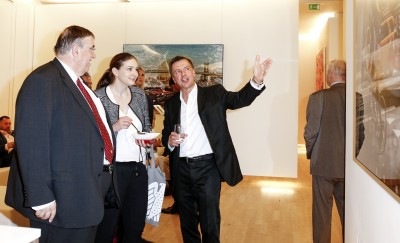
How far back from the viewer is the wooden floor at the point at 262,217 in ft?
12.2

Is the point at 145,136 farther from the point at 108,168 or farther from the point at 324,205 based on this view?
the point at 324,205

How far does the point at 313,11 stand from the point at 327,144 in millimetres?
6328

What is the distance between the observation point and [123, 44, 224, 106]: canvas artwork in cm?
721

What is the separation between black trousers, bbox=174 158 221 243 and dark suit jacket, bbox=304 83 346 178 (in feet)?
3.23

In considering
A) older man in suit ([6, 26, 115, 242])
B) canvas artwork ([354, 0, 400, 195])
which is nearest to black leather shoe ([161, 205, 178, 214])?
older man in suit ([6, 26, 115, 242])

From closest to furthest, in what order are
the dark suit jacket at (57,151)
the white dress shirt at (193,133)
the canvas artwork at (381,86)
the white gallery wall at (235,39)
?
the canvas artwork at (381,86), the dark suit jacket at (57,151), the white dress shirt at (193,133), the white gallery wall at (235,39)

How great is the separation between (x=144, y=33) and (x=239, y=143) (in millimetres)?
2952

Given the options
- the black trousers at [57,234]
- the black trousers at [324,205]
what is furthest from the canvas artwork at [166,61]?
the black trousers at [57,234]

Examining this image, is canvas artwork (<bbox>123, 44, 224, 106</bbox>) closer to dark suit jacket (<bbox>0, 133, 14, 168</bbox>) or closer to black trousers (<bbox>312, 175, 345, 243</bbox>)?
dark suit jacket (<bbox>0, 133, 14, 168</bbox>)

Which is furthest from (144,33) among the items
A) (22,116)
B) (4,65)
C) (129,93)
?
(22,116)

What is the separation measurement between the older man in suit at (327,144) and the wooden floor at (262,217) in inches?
23.6

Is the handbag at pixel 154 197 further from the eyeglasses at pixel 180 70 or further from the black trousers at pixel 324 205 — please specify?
the black trousers at pixel 324 205

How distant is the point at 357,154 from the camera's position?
218cm

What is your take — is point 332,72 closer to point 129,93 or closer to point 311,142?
point 311,142
